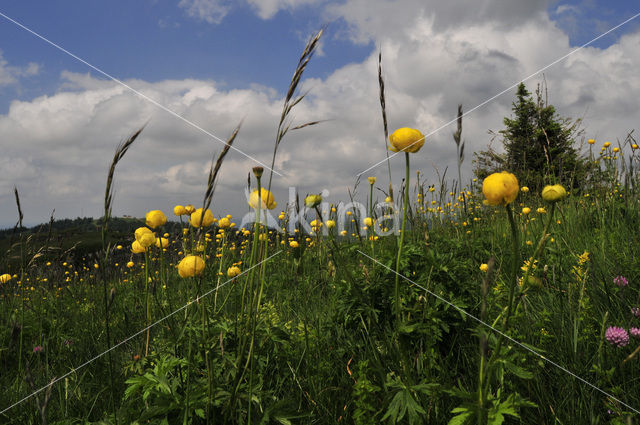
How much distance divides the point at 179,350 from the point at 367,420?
0.87 meters

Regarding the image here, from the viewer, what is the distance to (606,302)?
2.10m

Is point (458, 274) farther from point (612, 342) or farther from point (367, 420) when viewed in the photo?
point (367, 420)

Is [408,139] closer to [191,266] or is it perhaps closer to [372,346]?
[372,346]

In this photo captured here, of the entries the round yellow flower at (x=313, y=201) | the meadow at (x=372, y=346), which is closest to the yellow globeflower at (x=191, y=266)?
the meadow at (x=372, y=346)

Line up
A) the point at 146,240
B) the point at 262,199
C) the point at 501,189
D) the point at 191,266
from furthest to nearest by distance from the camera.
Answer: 1. the point at 146,240
2. the point at 191,266
3. the point at 262,199
4. the point at 501,189

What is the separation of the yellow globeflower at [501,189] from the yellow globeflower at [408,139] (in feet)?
1.15

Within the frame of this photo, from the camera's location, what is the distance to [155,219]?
2.10 m

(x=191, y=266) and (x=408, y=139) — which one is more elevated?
(x=408, y=139)

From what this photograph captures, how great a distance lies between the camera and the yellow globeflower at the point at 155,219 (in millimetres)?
2076

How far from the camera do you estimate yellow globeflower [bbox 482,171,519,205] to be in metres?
1.09

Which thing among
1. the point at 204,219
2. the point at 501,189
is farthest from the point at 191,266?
the point at 501,189

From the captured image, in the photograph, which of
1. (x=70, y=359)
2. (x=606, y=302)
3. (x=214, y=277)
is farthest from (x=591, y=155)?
(x=70, y=359)

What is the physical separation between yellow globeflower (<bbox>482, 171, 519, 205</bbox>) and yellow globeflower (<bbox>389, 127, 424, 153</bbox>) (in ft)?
1.15

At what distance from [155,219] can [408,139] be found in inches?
56.8
